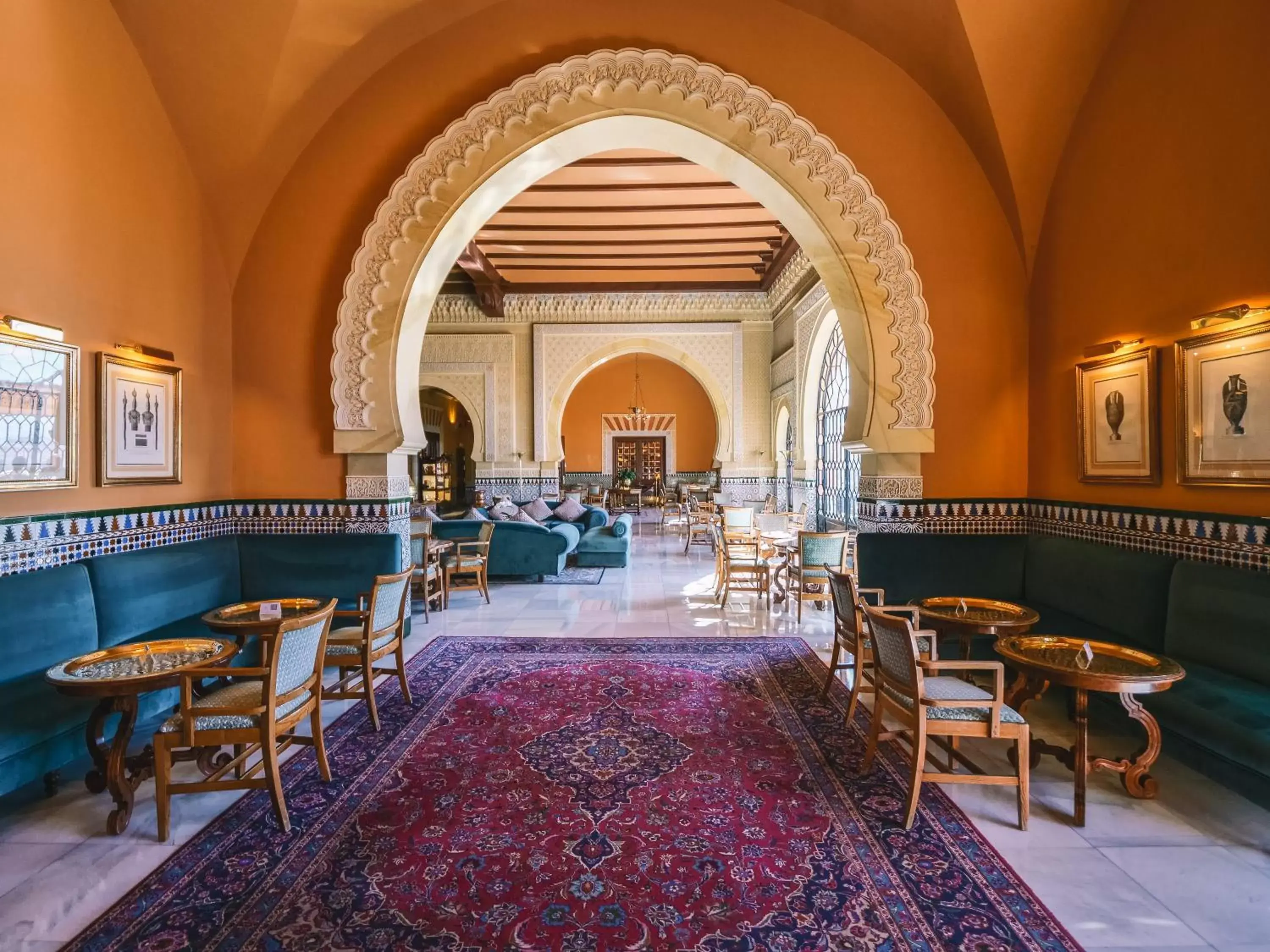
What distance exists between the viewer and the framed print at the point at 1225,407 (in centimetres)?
281

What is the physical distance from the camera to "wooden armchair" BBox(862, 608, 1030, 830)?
230 cm

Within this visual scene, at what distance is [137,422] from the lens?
3768 millimetres

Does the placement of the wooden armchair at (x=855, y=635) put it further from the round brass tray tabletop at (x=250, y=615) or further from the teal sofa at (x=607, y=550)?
the teal sofa at (x=607, y=550)

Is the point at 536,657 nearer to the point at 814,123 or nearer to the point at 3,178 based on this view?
the point at 3,178

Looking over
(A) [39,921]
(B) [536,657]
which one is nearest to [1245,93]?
(B) [536,657]

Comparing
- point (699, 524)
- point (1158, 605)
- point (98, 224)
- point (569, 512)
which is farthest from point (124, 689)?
point (699, 524)

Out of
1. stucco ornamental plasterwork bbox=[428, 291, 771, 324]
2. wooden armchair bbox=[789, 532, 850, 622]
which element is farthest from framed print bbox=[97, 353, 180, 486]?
stucco ornamental plasterwork bbox=[428, 291, 771, 324]

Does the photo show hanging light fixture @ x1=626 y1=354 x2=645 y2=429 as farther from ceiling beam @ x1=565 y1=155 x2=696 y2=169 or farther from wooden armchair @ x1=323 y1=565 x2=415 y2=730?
wooden armchair @ x1=323 y1=565 x2=415 y2=730

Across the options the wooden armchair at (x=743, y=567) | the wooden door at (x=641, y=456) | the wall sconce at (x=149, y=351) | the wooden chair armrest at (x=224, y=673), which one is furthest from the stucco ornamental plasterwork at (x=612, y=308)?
the wooden chair armrest at (x=224, y=673)

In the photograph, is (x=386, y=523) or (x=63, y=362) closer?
(x=63, y=362)

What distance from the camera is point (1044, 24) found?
3676mm

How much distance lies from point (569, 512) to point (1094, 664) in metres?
7.67

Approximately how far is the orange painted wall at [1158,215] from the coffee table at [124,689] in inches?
193

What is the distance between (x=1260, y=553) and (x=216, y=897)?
4.54 metres
